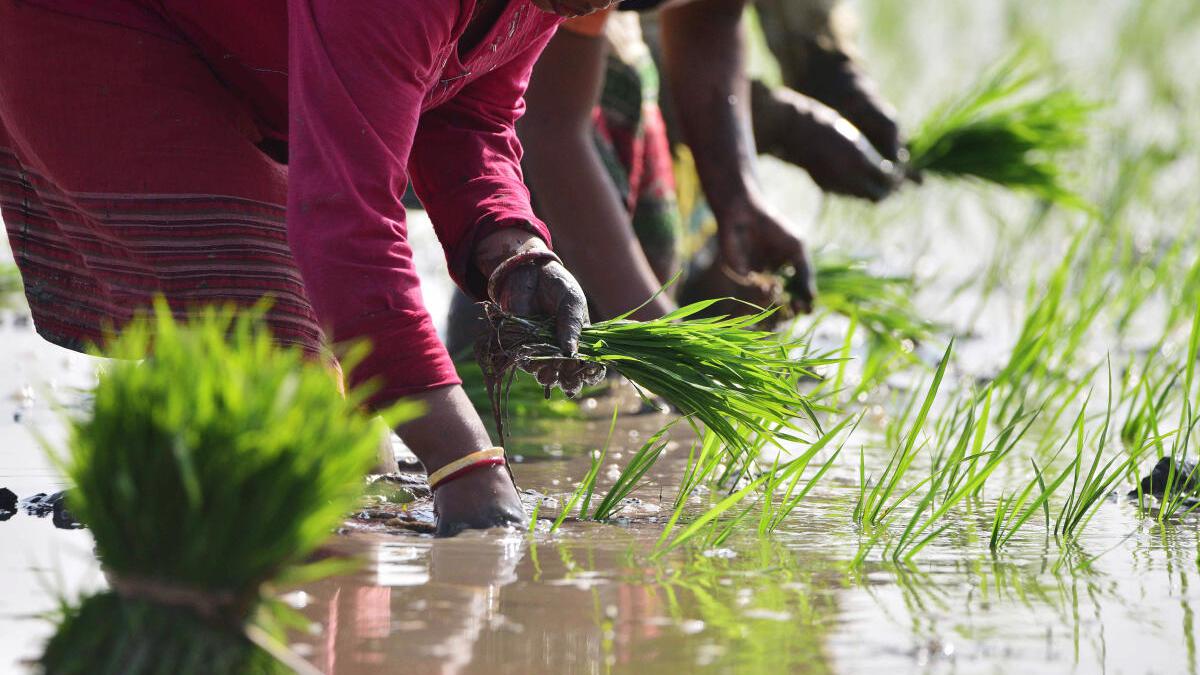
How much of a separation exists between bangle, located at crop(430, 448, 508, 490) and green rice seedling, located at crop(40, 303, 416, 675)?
19.9 inches

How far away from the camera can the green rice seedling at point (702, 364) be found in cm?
216

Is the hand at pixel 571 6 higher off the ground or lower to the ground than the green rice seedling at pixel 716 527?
higher

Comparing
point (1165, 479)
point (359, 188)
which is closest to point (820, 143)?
point (1165, 479)

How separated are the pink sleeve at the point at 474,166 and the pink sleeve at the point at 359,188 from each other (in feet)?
1.21

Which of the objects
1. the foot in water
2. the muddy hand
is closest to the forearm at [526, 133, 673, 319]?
the foot in water

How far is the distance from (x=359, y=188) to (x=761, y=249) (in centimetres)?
151

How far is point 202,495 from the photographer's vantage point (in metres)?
1.30

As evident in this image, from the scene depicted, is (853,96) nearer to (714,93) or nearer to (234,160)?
(714,93)

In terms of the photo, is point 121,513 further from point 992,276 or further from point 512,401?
point 992,276

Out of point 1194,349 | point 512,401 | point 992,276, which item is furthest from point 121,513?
point 992,276

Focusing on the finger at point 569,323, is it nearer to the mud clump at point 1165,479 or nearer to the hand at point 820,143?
the mud clump at point 1165,479

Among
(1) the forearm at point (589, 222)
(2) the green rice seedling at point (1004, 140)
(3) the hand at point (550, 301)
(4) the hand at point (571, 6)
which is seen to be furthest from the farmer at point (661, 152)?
(4) the hand at point (571, 6)

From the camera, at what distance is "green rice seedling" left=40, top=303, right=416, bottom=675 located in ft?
4.23

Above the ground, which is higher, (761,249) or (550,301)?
(761,249)
